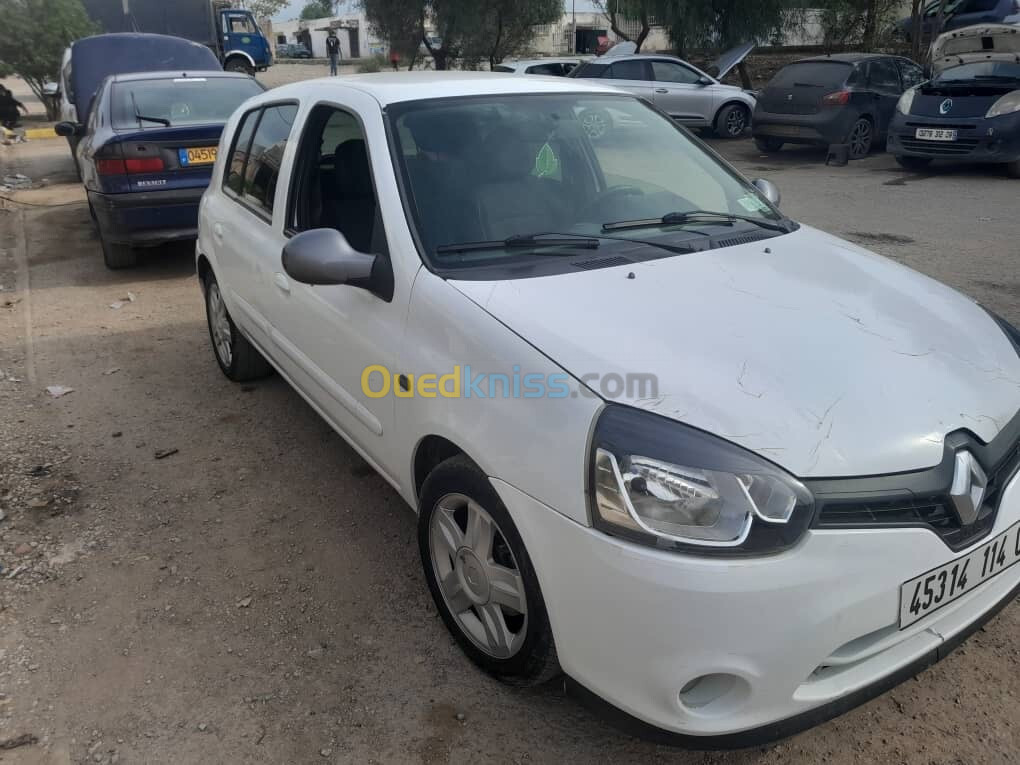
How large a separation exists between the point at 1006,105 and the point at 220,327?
33.1 feet

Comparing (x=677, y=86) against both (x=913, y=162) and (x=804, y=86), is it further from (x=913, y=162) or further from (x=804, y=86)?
(x=913, y=162)

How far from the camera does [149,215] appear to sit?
669cm

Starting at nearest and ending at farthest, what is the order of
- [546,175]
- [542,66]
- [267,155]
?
1. [546,175]
2. [267,155]
3. [542,66]

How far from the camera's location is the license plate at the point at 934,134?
418 inches

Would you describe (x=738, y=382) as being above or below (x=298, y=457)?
above

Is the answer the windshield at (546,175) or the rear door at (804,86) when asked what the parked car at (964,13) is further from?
the windshield at (546,175)

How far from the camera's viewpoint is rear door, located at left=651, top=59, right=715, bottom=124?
1534cm

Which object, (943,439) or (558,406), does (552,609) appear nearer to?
(558,406)

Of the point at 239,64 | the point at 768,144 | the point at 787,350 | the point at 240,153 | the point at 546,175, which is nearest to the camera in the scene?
the point at 787,350

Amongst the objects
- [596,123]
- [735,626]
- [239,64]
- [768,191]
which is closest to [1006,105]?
[768,191]

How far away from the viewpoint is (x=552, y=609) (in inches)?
79.7

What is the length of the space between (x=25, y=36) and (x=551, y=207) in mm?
20424

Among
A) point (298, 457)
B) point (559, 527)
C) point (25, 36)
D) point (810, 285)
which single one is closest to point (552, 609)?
point (559, 527)

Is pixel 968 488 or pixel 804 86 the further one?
pixel 804 86
